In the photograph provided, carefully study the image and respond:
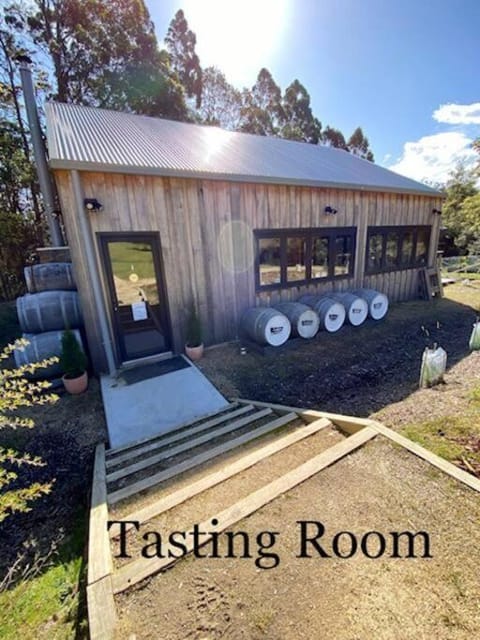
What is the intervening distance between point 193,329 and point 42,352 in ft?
7.54

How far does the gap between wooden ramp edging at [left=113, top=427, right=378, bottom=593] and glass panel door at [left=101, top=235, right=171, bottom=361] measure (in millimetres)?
3544

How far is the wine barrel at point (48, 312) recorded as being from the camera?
4652mm

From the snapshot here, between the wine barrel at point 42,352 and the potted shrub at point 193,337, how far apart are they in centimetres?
168

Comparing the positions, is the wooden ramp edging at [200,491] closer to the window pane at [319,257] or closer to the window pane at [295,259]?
the window pane at [295,259]

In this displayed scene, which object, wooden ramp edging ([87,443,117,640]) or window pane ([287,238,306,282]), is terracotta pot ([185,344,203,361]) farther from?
wooden ramp edging ([87,443,117,640])

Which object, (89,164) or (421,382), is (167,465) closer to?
(421,382)

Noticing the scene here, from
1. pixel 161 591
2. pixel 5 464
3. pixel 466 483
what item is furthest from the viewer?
pixel 5 464

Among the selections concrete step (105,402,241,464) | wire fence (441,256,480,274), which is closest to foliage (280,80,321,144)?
wire fence (441,256,480,274)

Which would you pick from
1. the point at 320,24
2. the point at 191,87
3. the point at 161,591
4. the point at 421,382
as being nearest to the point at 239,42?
the point at 320,24

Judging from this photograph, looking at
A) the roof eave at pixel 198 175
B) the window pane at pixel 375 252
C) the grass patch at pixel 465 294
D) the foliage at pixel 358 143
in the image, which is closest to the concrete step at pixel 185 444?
the roof eave at pixel 198 175

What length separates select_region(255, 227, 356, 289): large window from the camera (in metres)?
5.86

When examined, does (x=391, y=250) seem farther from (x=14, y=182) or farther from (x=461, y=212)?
(x=14, y=182)

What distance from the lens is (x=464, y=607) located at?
1.23 meters

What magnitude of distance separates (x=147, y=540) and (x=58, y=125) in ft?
20.7
